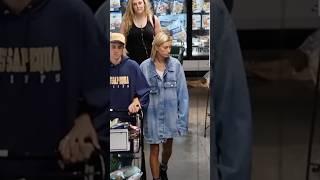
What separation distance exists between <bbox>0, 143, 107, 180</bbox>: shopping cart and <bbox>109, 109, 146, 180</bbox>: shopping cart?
0.32 m

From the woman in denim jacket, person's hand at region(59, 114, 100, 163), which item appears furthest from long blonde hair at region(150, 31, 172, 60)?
person's hand at region(59, 114, 100, 163)

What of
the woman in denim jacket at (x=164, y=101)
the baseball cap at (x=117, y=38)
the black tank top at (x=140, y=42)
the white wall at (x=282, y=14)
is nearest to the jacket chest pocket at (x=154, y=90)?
the woman in denim jacket at (x=164, y=101)

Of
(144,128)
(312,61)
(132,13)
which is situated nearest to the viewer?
(312,61)

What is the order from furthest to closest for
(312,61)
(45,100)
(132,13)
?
1. (132,13)
2. (312,61)
3. (45,100)

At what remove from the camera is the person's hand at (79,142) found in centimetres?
165

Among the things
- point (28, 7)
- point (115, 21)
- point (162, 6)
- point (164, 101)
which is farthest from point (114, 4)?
point (164, 101)

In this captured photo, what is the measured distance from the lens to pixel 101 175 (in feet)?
5.46

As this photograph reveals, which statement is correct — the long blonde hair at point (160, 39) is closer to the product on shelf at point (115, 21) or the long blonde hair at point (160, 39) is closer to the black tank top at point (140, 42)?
the black tank top at point (140, 42)

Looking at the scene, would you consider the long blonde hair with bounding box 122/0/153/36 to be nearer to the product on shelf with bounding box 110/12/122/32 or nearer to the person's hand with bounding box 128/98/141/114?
the product on shelf with bounding box 110/12/122/32

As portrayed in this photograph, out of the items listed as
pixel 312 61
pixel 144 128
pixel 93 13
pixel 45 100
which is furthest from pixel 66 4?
pixel 312 61

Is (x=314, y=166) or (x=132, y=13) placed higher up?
(x=132, y=13)

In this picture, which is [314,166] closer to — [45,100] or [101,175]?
[101,175]

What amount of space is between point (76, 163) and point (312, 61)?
0.81m

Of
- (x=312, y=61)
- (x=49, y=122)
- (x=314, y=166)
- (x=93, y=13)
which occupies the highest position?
(x=93, y=13)
